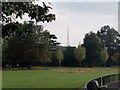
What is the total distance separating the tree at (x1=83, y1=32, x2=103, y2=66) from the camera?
10319 cm

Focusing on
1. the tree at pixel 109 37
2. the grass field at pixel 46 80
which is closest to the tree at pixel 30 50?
the grass field at pixel 46 80

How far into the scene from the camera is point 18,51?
85000 millimetres

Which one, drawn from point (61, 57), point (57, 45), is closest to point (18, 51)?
point (61, 57)

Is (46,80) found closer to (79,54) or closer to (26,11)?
(26,11)

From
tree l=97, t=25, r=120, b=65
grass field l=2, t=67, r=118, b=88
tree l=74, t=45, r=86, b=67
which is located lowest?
grass field l=2, t=67, r=118, b=88

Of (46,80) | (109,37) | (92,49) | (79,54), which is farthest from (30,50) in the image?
(109,37)

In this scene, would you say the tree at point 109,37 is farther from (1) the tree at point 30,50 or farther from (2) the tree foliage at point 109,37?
(1) the tree at point 30,50

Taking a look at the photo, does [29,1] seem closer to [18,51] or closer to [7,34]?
[7,34]

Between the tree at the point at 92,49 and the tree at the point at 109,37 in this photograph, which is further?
the tree at the point at 109,37

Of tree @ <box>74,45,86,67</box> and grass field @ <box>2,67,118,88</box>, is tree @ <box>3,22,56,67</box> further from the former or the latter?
grass field @ <box>2,67,118,88</box>

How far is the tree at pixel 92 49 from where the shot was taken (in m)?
103

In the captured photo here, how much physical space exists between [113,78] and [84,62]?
72.6m

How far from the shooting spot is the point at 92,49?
350 ft

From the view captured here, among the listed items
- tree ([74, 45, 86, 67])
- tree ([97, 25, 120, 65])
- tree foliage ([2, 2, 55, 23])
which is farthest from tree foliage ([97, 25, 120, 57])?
tree foliage ([2, 2, 55, 23])
